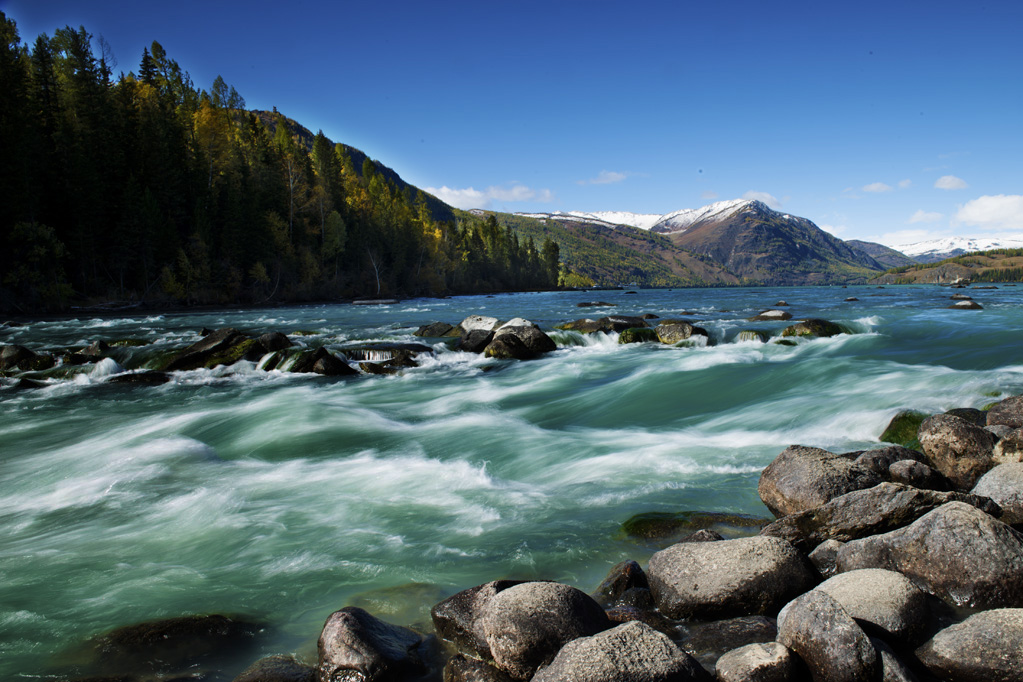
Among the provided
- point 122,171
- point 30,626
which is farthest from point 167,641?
point 122,171

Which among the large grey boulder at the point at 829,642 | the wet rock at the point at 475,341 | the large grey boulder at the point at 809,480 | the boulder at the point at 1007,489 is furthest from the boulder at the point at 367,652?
the wet rock at the point at 475,341

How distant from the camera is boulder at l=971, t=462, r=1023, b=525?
5.98 metres

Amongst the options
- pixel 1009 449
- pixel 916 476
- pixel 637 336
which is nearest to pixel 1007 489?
pixel 916 476

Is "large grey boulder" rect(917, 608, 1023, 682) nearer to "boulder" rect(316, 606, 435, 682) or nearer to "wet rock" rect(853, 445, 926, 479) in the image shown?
"wet rock" rect(853, 445, 926, 479)

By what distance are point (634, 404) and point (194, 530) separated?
10.3 meters

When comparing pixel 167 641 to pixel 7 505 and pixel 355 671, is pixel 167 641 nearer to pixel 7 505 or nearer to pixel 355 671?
pixel 355 671

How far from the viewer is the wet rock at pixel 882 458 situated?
6.98m

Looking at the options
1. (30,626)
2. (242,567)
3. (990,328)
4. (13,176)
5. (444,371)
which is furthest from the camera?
(13,176)

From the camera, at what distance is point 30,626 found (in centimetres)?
524

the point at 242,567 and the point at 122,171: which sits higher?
the point at 122,171

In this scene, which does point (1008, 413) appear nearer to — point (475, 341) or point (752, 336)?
point (752, 336)

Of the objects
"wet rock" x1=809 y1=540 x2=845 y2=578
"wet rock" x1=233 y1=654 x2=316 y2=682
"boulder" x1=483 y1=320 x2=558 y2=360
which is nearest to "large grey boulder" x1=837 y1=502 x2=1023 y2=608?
"wet rock" x1=809 y1=540 x2=845 y2=578

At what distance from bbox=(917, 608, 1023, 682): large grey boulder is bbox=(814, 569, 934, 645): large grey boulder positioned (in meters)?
0.17

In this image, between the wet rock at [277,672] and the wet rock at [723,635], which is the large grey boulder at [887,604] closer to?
the wet rock at [723,635]
